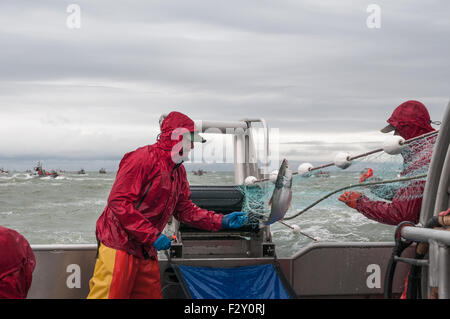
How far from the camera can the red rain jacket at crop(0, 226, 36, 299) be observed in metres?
1.44

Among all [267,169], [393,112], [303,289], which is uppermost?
[393,112]

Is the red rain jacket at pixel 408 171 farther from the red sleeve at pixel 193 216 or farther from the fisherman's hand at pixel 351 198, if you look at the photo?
the red sleeve at pixel 193 216

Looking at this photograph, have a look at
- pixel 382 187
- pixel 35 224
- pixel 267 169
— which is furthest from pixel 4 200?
pixel 382 187

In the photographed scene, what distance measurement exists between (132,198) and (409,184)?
1.57 m

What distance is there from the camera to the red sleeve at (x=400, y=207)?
2.90 metres

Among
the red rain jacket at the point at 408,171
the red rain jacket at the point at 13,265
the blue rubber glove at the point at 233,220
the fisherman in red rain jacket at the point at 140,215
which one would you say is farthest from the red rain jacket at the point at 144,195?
the red rain jacket at the point at 13,265

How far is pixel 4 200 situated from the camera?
30328 mm

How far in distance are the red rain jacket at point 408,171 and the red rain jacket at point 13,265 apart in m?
1.95

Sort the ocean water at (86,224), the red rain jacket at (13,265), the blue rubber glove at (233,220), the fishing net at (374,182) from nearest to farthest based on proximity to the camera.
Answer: the red rain jacket at (13,265) < the fishing net at (374,182) < the blue rubber glove at (233,220) < the ocean water at (86,224)

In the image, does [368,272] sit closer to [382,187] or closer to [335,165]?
[382,187]

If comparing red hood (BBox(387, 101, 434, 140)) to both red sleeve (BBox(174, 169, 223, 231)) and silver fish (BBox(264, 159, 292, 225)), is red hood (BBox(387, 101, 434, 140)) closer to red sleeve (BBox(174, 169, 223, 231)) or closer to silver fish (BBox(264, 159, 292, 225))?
silver fish (BBox(264, 159, 292, 225))

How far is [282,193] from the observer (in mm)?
3418

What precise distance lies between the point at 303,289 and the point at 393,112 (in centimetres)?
178

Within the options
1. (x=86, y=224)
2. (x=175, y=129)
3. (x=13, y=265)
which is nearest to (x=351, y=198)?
(x=175, y=129)
